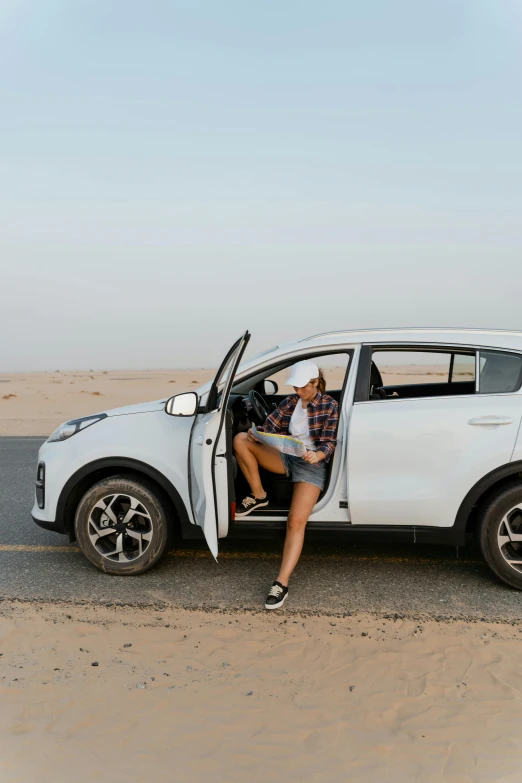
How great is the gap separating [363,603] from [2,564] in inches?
112

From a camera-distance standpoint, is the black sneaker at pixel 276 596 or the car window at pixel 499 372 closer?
the black sneaker at pixel 276 596

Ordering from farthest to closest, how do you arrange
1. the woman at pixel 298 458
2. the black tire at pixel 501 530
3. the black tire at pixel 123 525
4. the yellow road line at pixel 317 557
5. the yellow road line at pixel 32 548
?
the yellow road line at pixel 32 548 → the yellow road line at pixel 317 557 → the black tire at pixel 123 525 → the woman at pixel 298 458 → the black tire at pixel 501 530

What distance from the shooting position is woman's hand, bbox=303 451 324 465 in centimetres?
429

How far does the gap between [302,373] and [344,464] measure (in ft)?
2.34

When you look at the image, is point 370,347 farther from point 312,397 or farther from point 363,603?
point 363,603

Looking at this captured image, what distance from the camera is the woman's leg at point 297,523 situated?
4.34 m

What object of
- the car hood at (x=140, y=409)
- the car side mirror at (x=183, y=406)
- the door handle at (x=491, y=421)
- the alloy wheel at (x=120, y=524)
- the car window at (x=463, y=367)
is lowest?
the alloy wheel at (x=120, y=524)

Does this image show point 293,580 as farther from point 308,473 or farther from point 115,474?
point 115,474

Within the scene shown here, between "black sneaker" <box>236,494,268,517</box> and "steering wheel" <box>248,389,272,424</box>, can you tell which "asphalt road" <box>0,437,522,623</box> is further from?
"steering wheel" <box>248,389,272,424</box>

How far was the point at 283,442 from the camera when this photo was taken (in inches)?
180

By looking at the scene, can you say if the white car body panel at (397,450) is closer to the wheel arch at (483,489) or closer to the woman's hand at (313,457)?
the wheel arch at (483,489)

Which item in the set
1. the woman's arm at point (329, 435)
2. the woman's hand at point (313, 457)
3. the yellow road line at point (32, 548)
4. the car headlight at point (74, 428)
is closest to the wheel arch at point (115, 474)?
the car headlight at point (74, 428)

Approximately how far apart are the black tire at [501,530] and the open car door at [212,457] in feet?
5.73

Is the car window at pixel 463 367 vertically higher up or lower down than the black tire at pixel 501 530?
higher up
